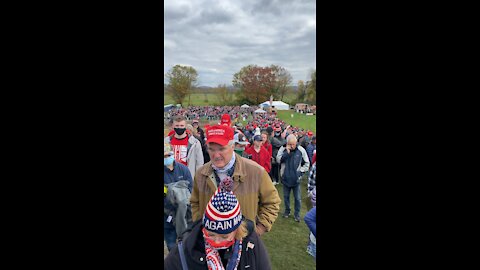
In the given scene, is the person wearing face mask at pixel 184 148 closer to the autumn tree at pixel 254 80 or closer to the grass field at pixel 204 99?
the grass field at pixel 204 99

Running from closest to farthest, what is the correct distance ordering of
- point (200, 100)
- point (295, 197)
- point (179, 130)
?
point (200, 100) → point (179, 130) → point (295, 197)

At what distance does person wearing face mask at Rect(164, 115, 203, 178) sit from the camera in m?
2.82

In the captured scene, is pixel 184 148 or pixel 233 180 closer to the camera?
pixel 233 180

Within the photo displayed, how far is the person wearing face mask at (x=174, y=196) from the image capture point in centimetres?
236

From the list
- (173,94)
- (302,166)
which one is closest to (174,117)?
(173,94)

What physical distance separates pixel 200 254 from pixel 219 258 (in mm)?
105

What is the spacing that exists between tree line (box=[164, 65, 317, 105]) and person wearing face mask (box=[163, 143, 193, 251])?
470 millimetres

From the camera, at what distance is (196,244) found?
1744 mm

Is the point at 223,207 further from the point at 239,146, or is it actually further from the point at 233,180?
the point at 239,146

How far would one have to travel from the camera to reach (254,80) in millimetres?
2082

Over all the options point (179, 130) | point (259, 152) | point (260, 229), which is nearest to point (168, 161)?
point (179, 130)

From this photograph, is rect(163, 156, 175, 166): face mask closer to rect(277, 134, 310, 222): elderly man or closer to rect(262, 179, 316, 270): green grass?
rect(262, 179, 316, 270): green grass

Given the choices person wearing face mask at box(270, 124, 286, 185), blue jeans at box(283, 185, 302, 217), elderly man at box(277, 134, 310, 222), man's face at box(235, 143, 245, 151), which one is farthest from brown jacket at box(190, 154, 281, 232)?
elderly man at box(277, 134, 310, 222)

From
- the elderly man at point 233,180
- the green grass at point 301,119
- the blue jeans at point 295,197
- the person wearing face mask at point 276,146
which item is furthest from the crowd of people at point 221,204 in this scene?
the person wearing face mask at point 276,146
